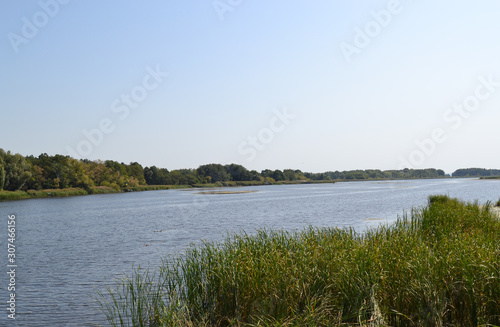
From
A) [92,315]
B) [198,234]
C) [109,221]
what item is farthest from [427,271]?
[109,221]

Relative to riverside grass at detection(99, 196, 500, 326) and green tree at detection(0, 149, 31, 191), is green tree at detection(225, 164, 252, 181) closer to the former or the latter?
green tree at detection(0, 149, 31, 191)

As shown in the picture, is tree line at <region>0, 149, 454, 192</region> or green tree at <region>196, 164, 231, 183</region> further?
green tree at <region>196, 164, 231, 183</region>

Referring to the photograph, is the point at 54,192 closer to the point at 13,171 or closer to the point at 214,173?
the point at 13,171

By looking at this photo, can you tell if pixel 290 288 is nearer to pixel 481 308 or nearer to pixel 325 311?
pixel 325 311

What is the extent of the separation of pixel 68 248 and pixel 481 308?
803 inches

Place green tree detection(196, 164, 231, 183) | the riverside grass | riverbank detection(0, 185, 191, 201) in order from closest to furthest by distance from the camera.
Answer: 1. the riverside grass
2. riverbank detection(0, 185, 191, 201)
3. green tree detection(196, 164, 231, 183)

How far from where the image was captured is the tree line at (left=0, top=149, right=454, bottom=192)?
75.6 meters

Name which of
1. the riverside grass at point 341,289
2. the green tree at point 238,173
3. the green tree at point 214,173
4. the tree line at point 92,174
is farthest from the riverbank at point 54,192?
the riverside grass at point 341,289

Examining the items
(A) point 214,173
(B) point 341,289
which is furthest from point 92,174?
(B) point 341,289

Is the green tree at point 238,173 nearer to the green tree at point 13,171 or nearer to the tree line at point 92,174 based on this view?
the tree line at point 92,174

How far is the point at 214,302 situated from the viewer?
901 cm

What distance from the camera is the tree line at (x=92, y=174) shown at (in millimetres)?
75625

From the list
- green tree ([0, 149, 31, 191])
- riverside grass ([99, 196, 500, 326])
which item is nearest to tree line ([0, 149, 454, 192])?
green tree ([0, 149, 31, 191])

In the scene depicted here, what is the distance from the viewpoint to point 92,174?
109 metres
